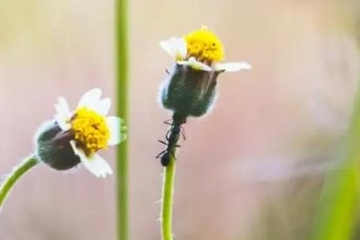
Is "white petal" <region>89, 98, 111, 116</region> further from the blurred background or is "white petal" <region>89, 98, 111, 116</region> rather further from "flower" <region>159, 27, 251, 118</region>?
the blurred background

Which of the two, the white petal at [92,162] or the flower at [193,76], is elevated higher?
the flower at [193,76]

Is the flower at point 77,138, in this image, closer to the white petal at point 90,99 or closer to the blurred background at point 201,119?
the white petal at point 90,99

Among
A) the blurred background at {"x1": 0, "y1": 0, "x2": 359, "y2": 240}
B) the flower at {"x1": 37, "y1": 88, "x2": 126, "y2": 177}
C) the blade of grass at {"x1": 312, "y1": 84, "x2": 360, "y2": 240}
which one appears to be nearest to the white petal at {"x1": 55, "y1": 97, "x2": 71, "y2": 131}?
the flower at {"x1": 37, "y1": 88, "x2": 126, "y2": 177}

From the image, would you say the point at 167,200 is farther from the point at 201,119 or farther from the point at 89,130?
the point at 201,119

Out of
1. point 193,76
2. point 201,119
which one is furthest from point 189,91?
point 201,119

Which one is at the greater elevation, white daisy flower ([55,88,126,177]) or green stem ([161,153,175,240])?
white daisy flower ([55,88,126,177])

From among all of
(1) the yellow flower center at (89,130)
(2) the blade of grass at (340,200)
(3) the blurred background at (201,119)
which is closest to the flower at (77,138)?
(1) the yellow flower center at (89,130)

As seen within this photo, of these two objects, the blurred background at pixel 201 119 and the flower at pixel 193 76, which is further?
the blurred background at pixel 201 119
